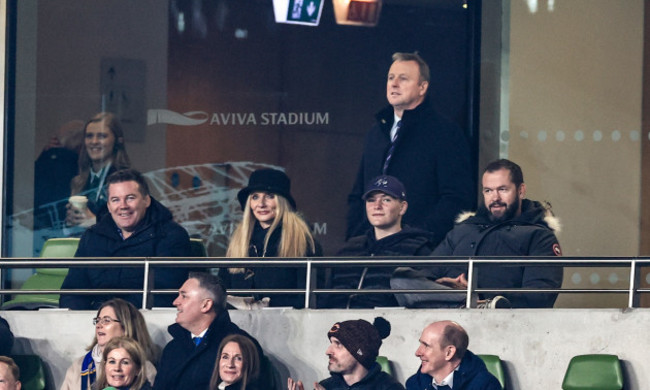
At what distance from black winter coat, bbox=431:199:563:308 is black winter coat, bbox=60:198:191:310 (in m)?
1.78

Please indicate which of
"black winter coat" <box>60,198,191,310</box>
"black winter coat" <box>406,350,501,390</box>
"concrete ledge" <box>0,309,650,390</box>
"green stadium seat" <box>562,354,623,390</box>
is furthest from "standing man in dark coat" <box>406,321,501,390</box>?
"black winter coat" <box>60,198,191,310</box>

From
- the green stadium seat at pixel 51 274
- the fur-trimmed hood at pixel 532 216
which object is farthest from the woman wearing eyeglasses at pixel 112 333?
the fur-trimmed hood at pixel 532 216

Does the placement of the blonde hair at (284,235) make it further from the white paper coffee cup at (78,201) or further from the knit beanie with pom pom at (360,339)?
the white paper coffee cup at (78,201)

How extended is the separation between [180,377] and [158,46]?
362cm

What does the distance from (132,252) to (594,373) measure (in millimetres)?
3196

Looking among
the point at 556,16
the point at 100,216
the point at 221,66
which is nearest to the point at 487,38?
the point at 556,16

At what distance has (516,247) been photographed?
8.99 m

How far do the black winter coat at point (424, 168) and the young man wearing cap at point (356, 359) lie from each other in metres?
2.45

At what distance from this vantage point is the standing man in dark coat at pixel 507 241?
886 cm

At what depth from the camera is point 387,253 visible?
9.28 m

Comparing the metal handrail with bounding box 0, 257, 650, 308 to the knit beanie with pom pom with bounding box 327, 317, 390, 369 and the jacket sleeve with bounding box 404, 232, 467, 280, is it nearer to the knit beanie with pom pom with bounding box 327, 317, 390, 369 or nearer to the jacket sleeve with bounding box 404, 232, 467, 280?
the jacket sleeve with bounding box 404, 232, 467, 280

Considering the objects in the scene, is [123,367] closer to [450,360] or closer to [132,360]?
[132,360]

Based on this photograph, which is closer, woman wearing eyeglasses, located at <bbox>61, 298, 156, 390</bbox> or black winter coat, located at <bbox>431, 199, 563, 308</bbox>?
woman wearing eyeglasses, located at <bbox>61, 298, 156, 390</bbox>

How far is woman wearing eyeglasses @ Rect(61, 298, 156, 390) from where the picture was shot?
8.52 m
